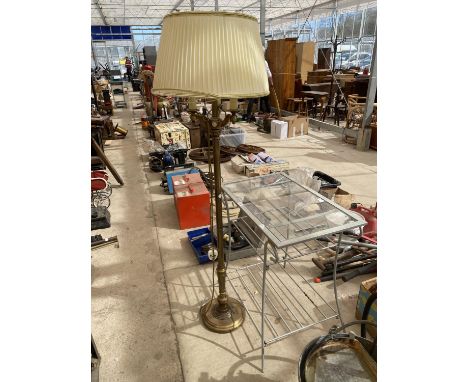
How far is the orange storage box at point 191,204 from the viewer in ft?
10.8

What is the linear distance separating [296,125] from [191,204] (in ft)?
15.2

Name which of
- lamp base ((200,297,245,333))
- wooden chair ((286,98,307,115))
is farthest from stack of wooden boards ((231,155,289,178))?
wooden chair ((286,98,307,115))

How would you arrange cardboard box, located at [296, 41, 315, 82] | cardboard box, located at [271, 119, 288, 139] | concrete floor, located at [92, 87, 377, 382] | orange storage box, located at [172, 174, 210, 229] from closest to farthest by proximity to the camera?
concrete floor, located at [92, 87, 377, 382] < orange storage box, located at [172, 174, 210, 229] < cardboard box, located at [271, 119, 288, 139] < cardboard box, located at [296, 41, 315, 82]

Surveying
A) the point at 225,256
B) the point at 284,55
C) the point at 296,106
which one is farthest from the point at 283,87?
the point at 225,256

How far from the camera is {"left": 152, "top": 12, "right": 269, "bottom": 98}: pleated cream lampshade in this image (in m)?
1.17

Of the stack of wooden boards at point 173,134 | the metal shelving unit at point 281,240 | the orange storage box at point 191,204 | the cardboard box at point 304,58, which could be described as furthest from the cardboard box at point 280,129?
the metal shelving unit at point 281,240

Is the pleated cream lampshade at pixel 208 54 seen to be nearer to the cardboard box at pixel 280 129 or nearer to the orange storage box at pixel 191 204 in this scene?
the orange storage box at pixel 191 204

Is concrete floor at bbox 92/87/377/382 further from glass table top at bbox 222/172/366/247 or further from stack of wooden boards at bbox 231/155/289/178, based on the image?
stack of wooden boards at bbox 231/155/289/178

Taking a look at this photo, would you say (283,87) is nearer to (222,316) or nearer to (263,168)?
(263,168)

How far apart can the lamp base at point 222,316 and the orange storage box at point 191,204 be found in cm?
123

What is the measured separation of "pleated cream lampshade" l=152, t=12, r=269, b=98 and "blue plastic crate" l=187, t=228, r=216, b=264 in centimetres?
186

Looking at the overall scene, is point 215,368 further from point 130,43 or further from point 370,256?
point 130,43

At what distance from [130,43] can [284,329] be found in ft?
86.6

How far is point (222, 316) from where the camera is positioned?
214 centimetres
